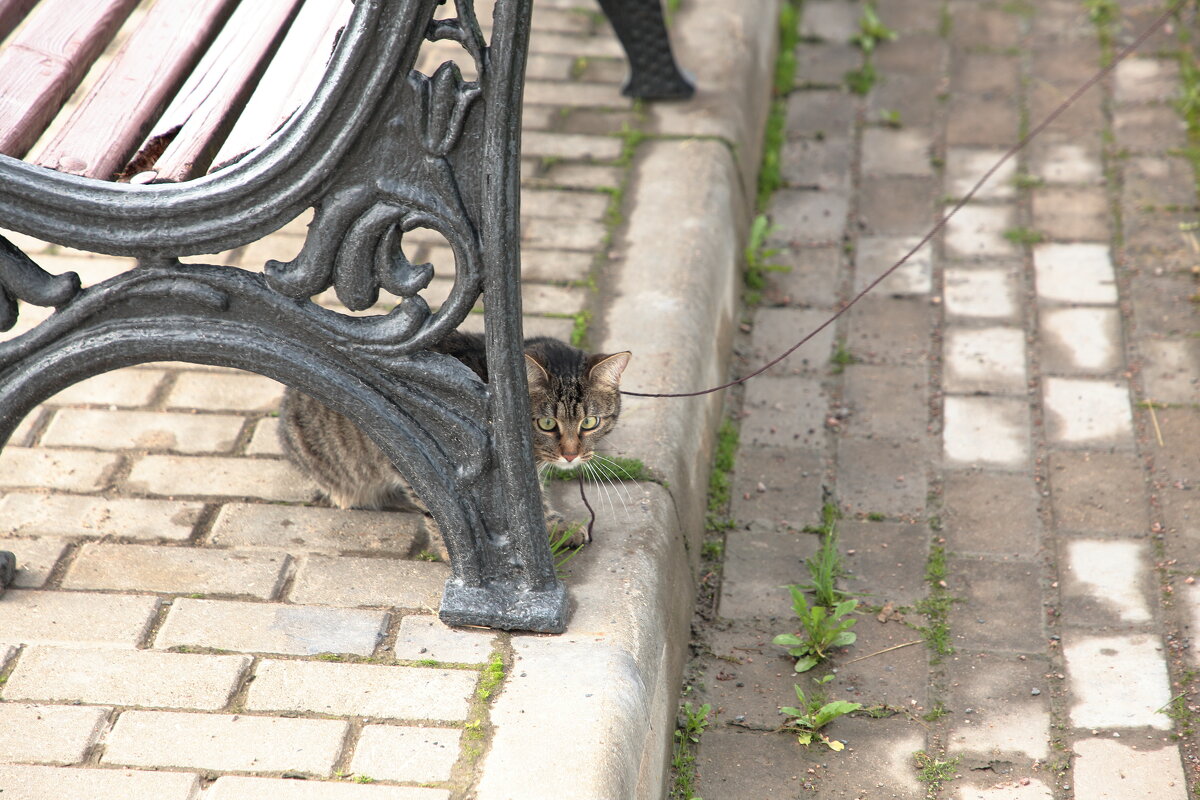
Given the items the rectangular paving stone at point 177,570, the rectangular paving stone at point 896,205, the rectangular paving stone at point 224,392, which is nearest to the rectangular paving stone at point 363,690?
the rectangular paving stone at point 177,570

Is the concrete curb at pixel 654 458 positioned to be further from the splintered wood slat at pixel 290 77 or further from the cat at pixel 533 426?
the splintered wood slat at pixel 290 77

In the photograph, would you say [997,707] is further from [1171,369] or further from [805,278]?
[805,278]

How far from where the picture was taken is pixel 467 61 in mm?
5055

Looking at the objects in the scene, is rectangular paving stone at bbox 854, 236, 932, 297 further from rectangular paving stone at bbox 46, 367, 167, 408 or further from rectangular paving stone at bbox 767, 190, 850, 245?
rectangular paving stone at bbox 46, 367, 167, 408

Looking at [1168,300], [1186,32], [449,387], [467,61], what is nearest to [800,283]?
[1168,300]

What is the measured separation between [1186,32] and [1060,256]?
6.14ft

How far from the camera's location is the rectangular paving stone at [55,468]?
2.99 meters

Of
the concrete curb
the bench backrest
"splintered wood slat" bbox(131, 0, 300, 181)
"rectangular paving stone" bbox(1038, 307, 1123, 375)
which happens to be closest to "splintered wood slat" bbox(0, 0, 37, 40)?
the bench backrest

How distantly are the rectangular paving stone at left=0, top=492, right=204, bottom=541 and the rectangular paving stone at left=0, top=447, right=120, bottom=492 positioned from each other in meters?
0.05

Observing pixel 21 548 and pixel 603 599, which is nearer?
pixel 603 599

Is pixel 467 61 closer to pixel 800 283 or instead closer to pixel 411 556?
pixel 800 283

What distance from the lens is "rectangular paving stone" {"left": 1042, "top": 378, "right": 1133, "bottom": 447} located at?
3.49 m

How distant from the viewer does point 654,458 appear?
300 cm

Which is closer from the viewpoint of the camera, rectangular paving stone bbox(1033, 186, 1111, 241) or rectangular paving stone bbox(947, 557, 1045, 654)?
rectangular paving stone bbox(947, 557, 1045, 654)
